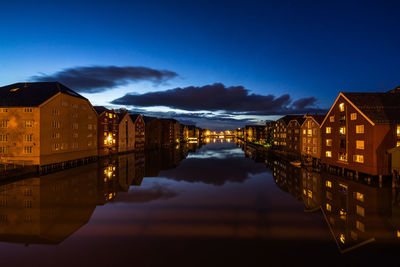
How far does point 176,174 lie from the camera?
44500 millimetres

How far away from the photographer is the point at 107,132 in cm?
6456

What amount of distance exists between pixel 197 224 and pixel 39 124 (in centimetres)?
3703

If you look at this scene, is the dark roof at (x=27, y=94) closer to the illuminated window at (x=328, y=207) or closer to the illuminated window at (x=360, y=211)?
the illuminated window at (x=328, y=207)

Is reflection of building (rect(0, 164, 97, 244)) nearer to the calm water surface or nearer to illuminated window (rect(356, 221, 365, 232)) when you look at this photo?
the calm water surface

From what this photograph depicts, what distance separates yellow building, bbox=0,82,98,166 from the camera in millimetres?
39156

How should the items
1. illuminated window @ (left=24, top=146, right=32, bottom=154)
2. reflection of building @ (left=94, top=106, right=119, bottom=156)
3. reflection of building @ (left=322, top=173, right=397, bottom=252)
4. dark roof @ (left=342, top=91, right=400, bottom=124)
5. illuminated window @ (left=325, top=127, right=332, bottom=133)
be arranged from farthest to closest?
reflection of building @ (left=94, top=106, right=119, bottom=156) → illuminated window @ (left=325, top=127, right=332, bottom=133) → illuminated window @ (left=24, top=146, right=32, bottom=154) → dark roof @ (left=342, top=91, right=400, bottom=124) → reflection of building @ (left=322, top=173, right=397, bottom=252)

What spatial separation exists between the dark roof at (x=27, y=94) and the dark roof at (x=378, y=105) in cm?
5751

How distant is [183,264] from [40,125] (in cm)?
4004

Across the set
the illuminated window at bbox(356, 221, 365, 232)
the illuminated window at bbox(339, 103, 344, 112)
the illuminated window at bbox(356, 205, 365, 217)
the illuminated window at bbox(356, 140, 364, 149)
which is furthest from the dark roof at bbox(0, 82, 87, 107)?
the illuminated window at bbox(356, 140, 364, 149)

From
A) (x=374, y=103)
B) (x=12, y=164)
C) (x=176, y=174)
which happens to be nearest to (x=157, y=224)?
(x=176, y=174)

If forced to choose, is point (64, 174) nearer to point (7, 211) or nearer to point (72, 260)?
point (7, 211)

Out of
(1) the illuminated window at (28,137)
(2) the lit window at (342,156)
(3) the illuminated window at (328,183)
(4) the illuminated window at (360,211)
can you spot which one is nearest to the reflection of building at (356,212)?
(4) the illuminated window at (360,211)

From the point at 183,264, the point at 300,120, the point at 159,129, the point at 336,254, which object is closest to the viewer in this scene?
the point at 183,264

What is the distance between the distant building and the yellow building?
55.7 meters
